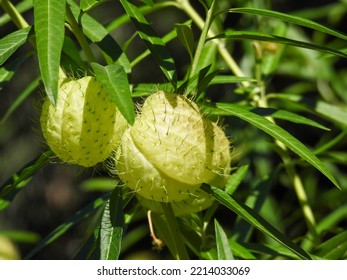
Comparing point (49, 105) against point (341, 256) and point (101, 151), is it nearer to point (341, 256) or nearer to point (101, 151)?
point (101, 151)

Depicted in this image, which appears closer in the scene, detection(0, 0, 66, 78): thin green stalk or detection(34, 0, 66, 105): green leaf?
detection(34, 0, 66, 105): green leaf

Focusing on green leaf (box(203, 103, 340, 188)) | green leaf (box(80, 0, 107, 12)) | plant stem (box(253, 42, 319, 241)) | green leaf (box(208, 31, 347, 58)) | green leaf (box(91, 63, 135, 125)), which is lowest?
plant stem (box(253, 42, 319, 241))

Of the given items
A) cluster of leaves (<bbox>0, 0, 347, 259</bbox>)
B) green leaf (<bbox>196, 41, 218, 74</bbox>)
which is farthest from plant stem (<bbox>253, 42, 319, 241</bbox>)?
green leaf (<bbox>196, 41, 218, 74</bbox>)

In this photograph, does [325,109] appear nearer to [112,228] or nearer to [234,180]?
[234,180]

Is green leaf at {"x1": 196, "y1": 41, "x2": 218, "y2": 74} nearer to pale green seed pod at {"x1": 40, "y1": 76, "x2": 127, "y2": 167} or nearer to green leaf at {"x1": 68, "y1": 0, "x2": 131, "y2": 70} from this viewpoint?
green leaf at {"x1": 68, "y1": 0, "x2": 131, "y2": 70}

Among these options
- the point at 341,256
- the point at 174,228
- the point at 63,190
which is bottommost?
the point at 63,190

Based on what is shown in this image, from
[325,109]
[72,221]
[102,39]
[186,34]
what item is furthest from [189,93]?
[325,109]
